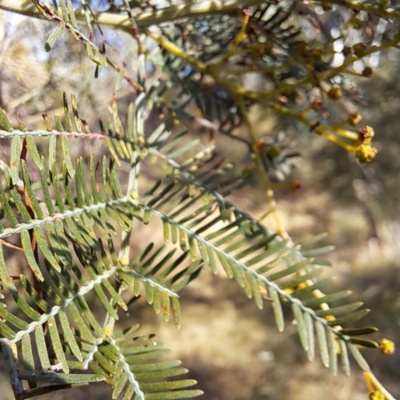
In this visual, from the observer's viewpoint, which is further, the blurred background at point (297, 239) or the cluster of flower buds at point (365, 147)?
the blurred background at point (297, 239)

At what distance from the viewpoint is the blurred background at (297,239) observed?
0.82 meters

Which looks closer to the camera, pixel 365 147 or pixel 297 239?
pixel 365 147

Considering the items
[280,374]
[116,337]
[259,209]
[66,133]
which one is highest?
[259,209]

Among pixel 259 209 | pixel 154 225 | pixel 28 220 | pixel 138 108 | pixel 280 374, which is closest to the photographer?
pixel 28 220

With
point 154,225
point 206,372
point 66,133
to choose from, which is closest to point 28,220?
point 66,133

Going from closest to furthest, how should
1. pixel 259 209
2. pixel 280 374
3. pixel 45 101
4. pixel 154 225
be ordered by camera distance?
pixel 45 101
pixel 280 374
pixel 154 225
pixel 259 209

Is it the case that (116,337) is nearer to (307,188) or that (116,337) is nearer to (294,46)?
(294,46)

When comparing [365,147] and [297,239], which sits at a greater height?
[297,239]

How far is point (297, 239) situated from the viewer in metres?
1.78

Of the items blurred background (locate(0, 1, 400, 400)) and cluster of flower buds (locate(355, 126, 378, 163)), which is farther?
blurred background (locate(0, 1, 400, 400))

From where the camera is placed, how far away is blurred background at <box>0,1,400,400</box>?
824 mm

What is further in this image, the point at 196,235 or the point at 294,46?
the point at 294,46

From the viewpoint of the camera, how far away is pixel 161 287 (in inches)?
10.8

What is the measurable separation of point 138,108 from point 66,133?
0.14 meters
